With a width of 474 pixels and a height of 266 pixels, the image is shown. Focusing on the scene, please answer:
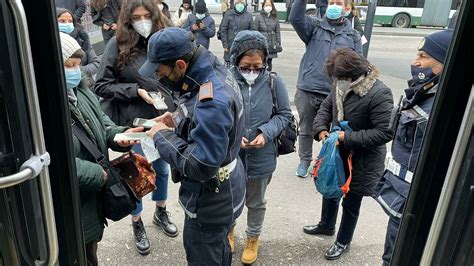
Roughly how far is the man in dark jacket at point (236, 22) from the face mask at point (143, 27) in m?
3.94

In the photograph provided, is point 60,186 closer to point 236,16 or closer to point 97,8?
point 97,8

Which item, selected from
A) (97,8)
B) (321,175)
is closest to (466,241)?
(321,175)

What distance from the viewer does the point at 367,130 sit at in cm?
271

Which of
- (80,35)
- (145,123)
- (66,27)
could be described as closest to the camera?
(145,123)

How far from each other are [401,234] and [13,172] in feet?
3.77

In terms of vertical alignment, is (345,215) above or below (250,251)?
above

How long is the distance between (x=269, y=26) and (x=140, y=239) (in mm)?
4909

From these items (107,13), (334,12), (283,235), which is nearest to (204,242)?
(283,235)

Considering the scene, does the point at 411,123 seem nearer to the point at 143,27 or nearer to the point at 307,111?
the point at 143,27

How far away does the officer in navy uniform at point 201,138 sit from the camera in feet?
6.28

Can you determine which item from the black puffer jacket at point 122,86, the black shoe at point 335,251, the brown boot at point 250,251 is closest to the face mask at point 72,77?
the black puffer jacket at point 122,86

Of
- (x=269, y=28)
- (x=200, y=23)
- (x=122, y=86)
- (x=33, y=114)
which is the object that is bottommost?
(x=200, y=23)

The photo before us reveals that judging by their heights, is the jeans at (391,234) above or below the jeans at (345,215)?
above

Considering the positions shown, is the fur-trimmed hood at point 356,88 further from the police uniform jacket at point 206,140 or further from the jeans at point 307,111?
the jeans at point 307,111
